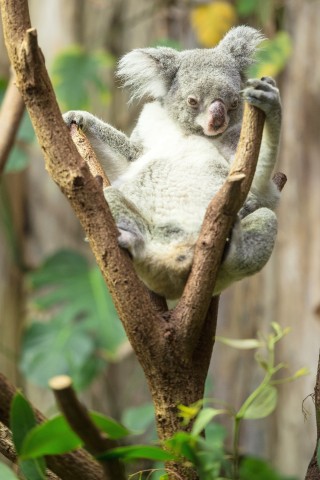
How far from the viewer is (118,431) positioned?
1.38 m

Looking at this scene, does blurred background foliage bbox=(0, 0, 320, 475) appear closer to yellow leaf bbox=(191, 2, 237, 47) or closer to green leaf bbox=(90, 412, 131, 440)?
yellow leaf bbox=(191, 2, 237, 47)

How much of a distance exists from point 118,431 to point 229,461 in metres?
0.27

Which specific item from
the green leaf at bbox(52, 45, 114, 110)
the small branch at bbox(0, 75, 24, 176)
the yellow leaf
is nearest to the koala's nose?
the small branch at bbox(0, 75, 24, 176)

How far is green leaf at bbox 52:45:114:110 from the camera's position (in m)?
4.00

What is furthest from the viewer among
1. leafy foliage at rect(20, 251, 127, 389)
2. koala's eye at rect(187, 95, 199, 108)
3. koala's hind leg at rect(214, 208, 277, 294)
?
leafy foliage at rect(20, 251, 127, 389)

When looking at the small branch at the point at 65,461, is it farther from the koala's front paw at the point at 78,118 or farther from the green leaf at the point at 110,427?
the koala's front paw at the point at 78,118

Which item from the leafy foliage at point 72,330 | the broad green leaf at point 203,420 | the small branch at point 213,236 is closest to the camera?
the broad green leaf at point 203,420

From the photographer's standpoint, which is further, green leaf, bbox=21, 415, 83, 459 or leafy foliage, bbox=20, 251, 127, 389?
leafy foliage, bbox=20, 251, 127, 389

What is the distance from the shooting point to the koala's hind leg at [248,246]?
6.25ft

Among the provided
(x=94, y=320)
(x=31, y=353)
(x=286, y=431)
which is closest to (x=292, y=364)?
(x=286, y=431)

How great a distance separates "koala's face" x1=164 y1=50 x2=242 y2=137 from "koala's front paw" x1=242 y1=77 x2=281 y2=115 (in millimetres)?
305

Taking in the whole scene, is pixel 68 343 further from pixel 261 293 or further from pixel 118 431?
pixel 118 431

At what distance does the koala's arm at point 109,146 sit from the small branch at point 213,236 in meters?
0.67

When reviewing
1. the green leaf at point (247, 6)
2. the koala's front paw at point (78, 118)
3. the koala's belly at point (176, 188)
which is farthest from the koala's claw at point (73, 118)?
the green leaf at point (247, 6)
